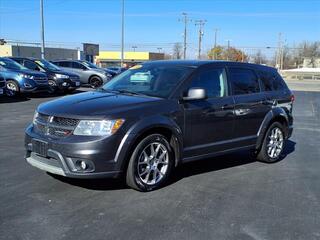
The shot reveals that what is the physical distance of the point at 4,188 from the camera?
555 centimetres

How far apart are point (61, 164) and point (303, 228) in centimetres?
281

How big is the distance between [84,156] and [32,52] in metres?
74.1

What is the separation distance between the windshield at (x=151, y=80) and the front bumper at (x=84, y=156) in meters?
1.18

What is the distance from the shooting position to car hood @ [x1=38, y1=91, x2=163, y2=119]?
5207 millimetres

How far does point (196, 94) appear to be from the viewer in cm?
581

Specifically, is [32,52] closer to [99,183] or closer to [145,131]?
[99,183]

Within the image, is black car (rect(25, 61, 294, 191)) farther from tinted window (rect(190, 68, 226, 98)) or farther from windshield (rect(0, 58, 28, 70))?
windshield (rect(0, 58, 28, 70))

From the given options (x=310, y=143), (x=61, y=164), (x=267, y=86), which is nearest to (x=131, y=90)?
(x=61, y=164)

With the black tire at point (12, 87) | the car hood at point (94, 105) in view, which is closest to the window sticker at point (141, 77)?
the car hood at point (94, 105)

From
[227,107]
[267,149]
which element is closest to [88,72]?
[267,149]

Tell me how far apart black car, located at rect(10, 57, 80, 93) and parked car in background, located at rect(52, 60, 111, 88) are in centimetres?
373

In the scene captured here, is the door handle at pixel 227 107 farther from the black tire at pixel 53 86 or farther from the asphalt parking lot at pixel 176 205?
the black tire at pixel 53 86

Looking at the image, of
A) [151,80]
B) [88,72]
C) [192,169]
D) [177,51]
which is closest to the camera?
[151,80]

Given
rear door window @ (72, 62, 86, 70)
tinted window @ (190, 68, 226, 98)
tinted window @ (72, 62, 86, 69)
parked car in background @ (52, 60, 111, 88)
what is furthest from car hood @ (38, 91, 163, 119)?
A: tinted window @ (72, 62, 86, 69)
